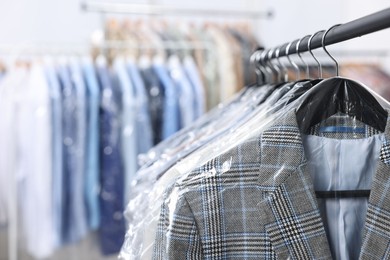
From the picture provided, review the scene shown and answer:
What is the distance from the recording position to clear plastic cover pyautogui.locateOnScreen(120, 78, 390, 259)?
0.72m

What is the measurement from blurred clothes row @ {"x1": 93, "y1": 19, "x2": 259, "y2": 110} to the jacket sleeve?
131cm

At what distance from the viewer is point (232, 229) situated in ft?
2.43

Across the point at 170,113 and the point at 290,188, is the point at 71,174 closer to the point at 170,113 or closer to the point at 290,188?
the point at 170,113

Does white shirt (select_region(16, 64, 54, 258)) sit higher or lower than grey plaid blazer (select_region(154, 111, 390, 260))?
lower

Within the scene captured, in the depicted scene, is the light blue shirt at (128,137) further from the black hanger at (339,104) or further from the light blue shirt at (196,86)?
the black hanger at (339,104)

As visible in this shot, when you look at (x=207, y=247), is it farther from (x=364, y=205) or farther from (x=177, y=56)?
(x=177, y=56)

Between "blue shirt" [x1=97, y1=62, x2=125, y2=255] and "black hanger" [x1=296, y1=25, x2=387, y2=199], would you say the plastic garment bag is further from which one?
"blue shirt" [x1=97, y1=62, x2=125, y2=255]

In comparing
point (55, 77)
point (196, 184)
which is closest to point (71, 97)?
point (55, 77)

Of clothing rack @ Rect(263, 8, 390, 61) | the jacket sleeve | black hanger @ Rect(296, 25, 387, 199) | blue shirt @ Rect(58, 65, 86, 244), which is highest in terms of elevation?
clothing rack @ Rect(263, 8, 390, 61)

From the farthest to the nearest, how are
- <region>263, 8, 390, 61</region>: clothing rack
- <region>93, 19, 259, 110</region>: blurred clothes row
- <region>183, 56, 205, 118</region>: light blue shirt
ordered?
1. <region>93, 19, 259, 110</region>: blurred clothes row
2. <region>183, 56, 205, 118</region>: light blue shirt
3. <region>263, 8, 390, 61</region>: clothing rack

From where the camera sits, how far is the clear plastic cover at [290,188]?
28.3 inches

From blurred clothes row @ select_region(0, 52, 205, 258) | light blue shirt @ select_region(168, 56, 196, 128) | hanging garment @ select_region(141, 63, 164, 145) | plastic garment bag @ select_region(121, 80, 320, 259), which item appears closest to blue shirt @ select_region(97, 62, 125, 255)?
blurred clothes row @ select_region(0, 52, 205, 258)

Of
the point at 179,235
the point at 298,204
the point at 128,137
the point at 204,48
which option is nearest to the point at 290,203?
the point at 298,204

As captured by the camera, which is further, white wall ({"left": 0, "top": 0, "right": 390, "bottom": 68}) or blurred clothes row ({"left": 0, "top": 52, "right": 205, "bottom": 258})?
white wall ({"left": 0, "top": 0, "right": 390, "bottom": 68})
